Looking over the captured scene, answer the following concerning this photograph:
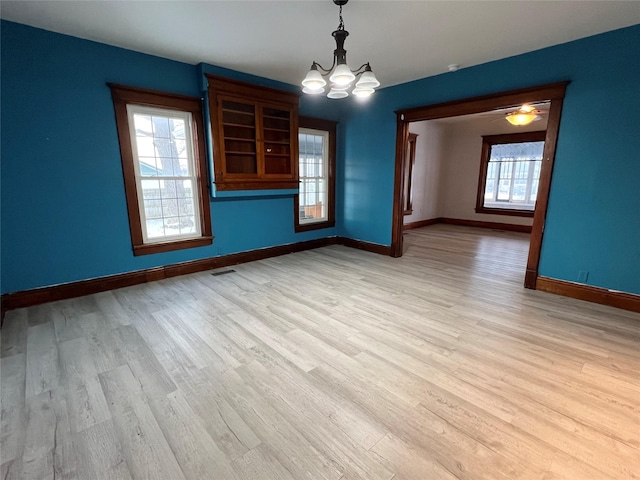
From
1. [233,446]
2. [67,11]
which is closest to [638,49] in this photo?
[233,446]

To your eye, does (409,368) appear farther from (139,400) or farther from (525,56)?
(525,56)

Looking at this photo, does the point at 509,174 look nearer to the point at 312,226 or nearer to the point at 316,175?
the point at 316,175

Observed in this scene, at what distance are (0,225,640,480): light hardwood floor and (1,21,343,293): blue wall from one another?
52 centimetres

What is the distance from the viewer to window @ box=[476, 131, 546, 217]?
24.5ft

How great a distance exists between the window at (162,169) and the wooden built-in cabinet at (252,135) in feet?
0.92

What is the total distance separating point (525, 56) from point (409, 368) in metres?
3.84

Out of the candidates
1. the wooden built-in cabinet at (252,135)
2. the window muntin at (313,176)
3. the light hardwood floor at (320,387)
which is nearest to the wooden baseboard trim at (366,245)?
the window muntin at (313,176)

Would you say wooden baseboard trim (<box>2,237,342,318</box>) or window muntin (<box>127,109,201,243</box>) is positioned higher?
window muntin (<box>127,109,201,243</box>)

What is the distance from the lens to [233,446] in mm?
1511

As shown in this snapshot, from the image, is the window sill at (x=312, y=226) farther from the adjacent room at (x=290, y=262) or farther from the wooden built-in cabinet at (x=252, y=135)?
the wooden built-in cabinet at (x=252, y=135)

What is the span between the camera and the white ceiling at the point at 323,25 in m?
2.50

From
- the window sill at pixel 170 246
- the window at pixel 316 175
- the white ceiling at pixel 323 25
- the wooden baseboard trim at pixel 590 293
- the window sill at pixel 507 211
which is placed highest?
the white ceiling at pixel 323 25

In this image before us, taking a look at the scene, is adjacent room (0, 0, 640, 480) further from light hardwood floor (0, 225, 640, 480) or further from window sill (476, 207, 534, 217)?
window sill (476, 207, 534, 217)

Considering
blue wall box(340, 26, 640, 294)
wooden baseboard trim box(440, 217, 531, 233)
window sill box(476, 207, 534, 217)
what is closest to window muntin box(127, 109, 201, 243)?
blue wall box(340, 26, 640, 294)
